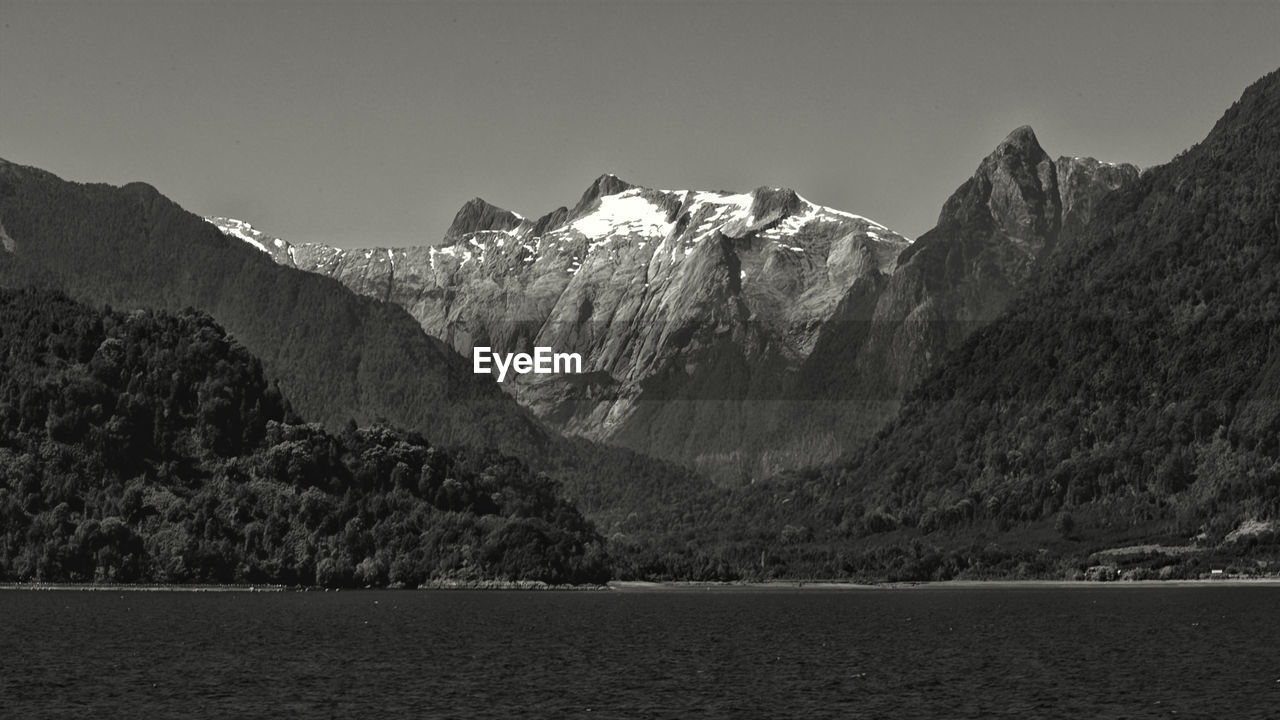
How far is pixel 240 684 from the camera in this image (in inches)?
7687

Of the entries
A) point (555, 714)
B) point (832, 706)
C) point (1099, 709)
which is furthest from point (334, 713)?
point (1099, 709)

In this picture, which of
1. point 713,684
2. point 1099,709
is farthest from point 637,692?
point 1099,709

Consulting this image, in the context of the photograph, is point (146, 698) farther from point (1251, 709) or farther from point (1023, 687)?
point (1251, 709)

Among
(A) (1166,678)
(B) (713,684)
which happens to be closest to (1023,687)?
(A) (1166,678)

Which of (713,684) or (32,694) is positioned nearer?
(32,694)

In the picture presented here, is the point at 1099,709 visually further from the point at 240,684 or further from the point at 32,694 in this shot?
the point at 32,694

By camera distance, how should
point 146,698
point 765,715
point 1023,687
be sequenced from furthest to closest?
point 1023,687 → point 146,698 → point 765,715

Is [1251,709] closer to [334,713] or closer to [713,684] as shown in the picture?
[713,684]

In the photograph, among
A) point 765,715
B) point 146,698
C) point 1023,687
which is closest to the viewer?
point 765,715

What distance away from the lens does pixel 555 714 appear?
17088cm

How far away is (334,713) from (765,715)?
37.5 m

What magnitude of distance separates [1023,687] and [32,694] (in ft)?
312

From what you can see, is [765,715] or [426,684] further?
[426,684]

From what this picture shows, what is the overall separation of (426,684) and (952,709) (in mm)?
54424
